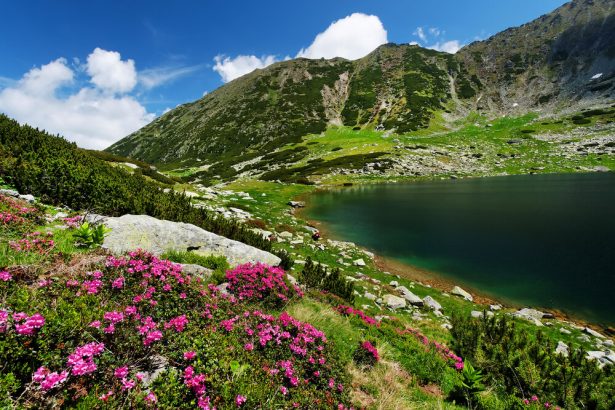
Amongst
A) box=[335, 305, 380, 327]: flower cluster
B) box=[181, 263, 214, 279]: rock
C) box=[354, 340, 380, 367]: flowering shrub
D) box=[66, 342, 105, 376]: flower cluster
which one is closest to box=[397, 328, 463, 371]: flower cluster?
box=[335, 305, 380, 327]: flower cluster

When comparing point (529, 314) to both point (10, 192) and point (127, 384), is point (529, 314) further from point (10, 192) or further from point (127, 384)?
point (10, 192)

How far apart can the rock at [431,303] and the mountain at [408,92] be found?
275 feet

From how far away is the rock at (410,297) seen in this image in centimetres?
1616

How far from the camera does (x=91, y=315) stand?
4.72 meters

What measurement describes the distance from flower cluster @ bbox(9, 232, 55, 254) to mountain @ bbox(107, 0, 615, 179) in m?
88.6

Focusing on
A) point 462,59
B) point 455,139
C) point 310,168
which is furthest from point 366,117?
point 462,59

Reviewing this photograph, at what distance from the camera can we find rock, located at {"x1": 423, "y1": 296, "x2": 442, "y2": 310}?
15767mm

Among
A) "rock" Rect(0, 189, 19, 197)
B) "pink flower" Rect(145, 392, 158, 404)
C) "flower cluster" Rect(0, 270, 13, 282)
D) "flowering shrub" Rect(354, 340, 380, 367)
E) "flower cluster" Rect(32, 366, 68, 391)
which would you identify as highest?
"rock" Rect(0, 189, 19, 197)

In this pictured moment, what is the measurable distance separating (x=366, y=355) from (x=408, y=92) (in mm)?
162384

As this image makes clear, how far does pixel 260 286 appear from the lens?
32.1 feet

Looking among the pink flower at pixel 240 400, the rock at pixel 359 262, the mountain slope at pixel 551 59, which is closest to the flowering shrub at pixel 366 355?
the pink flower at pixel 240 400

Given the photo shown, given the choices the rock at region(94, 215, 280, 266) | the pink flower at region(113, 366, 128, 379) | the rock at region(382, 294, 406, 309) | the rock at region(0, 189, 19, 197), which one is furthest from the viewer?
the rock at region(382, 294, 406, 309)

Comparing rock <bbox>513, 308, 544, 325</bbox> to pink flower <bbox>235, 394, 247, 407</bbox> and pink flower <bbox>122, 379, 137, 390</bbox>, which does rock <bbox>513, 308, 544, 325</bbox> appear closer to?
pink flower <bbox>235, 394, 247, 407</bbox>

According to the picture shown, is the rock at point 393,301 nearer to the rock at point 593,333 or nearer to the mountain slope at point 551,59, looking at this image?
the rock at point 593,333
